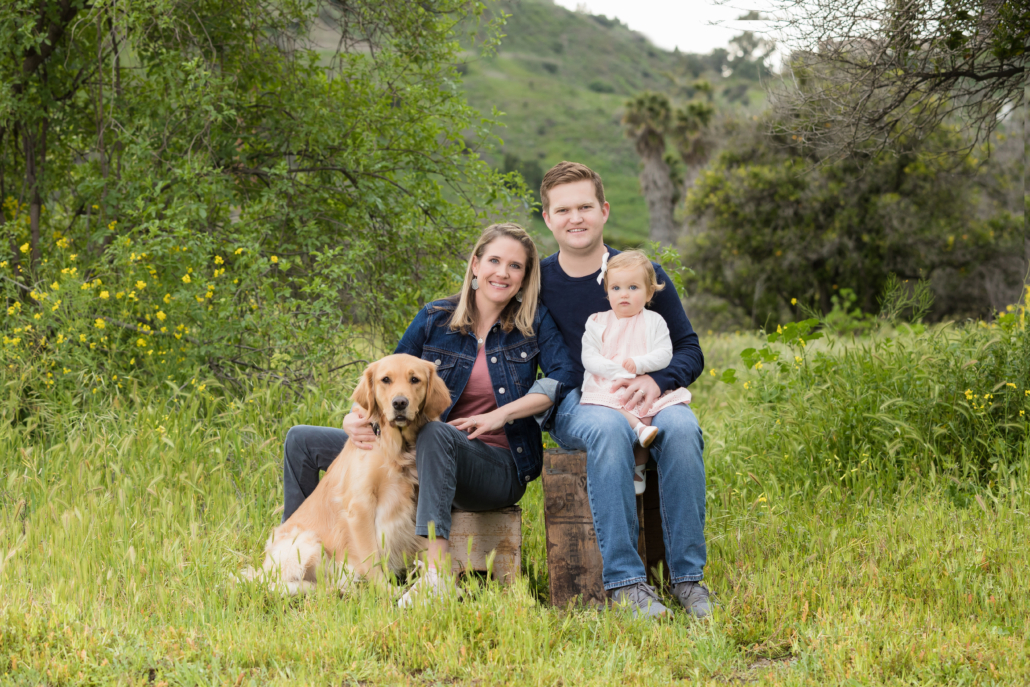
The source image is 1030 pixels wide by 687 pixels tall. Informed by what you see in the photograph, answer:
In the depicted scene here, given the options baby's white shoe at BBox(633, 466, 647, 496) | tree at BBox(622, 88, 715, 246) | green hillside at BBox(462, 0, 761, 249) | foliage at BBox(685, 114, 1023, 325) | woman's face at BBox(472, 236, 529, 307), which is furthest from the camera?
green hillside at BBox(462, 0, 761, 249)

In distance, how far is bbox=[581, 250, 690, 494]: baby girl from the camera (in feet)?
11.2

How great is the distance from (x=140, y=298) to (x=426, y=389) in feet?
9.71

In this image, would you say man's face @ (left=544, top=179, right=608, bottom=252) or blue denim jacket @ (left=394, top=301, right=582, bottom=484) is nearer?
blue denim jacket @ (left=394, top=301, right=582, bottom=484)

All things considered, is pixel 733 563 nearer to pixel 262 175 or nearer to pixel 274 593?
pixel 274 593

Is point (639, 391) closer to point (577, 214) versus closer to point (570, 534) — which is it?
point (570, 534)

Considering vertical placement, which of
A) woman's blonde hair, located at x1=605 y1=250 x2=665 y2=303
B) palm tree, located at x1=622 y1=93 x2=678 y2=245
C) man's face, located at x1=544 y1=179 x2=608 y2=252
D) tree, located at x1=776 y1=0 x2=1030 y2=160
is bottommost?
woman's blonde hair, located at x1=605 y1=250 x2=665 y2=303

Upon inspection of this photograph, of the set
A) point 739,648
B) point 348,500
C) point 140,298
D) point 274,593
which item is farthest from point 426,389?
point 140,298

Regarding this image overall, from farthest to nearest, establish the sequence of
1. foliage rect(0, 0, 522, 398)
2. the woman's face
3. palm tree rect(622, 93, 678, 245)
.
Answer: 1. palm tree rect(622, 93, 678, 245)
2. foliage rect(0, 0, 522, 398)
3. the woman's face

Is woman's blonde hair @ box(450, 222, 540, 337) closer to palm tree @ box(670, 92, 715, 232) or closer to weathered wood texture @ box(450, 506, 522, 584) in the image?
weathered wood texture @ box(450, 506, 522, 584)

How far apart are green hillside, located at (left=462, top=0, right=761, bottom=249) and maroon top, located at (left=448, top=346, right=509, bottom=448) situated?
2360 cm

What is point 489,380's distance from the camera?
362 cm

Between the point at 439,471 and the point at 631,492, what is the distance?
80 cm

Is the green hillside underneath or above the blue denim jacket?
above

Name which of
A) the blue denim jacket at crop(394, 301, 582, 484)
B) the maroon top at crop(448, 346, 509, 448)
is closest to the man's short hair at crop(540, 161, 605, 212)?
the blue denim jacket at crop(394, 301, 582, 484)
